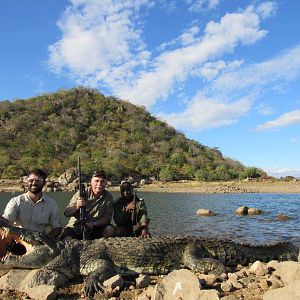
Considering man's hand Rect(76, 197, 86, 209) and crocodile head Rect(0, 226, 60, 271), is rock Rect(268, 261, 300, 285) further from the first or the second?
Result: man's hand Rect(76, 197, 86, 209)

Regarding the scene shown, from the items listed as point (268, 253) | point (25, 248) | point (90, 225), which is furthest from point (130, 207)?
point (268, 253)

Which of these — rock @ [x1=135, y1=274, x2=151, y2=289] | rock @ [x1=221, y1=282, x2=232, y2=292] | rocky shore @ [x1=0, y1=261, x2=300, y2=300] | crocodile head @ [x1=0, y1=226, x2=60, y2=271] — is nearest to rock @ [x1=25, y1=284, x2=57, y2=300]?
rocky shore @ [x1=0, y1=261, x2=300, y2=300]

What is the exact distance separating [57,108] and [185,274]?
9785 centimetres

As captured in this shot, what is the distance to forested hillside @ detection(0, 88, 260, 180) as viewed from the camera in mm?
70938

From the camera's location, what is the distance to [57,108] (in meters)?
99.4

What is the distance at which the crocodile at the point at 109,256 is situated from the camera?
6.45m

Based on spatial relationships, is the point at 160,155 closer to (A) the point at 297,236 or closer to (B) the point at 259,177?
(B) the point at 259,177

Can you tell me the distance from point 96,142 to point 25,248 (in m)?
82.3

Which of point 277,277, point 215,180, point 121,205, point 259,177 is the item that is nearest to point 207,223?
point 121,205

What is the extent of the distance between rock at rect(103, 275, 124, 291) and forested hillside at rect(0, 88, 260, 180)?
5935 cm

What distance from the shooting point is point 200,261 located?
7133 millimetres

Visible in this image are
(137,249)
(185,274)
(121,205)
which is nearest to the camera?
(185,274)

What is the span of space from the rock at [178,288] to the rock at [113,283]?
899mm

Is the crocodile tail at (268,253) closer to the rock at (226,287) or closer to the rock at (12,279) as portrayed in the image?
the rock at (226,287)
